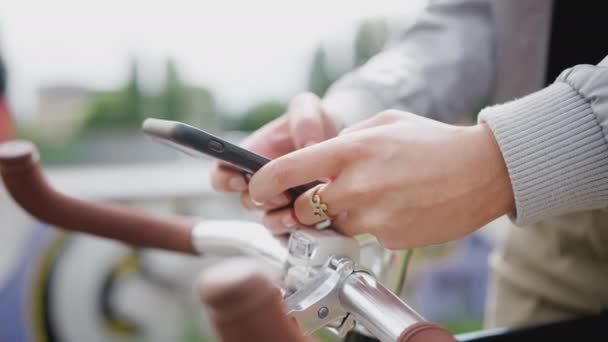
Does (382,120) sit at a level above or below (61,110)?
above

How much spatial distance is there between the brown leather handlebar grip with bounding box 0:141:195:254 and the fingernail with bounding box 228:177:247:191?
3.8 inches

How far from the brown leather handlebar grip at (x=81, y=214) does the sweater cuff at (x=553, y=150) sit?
340mm

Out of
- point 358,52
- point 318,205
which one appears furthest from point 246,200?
point 358,52

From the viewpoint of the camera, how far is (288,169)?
16.9 inches

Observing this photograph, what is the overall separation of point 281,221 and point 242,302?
26 centimetres

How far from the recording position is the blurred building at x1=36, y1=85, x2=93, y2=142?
1949mm

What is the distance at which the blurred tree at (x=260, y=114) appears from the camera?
2.24m

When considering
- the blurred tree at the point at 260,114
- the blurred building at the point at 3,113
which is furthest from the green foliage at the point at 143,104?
the blurred building at the point at 3,113

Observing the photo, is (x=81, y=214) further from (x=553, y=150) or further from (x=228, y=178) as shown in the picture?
(x=553, y=150)

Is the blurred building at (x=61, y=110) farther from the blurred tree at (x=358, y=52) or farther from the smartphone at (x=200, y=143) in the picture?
the smartphone at (x=200, y=143)

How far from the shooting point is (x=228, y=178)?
551mm

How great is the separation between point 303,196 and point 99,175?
1510mm

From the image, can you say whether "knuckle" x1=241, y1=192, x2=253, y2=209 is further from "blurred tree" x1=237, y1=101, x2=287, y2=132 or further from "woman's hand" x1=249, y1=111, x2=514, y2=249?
"blurred tree" x1=237, y1=101, x2=287, y2=132

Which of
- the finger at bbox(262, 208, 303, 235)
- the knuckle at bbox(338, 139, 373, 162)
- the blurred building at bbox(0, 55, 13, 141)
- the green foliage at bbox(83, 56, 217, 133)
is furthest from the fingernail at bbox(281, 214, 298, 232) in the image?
the green foliage at bbox(83, 56, 217, 133)
